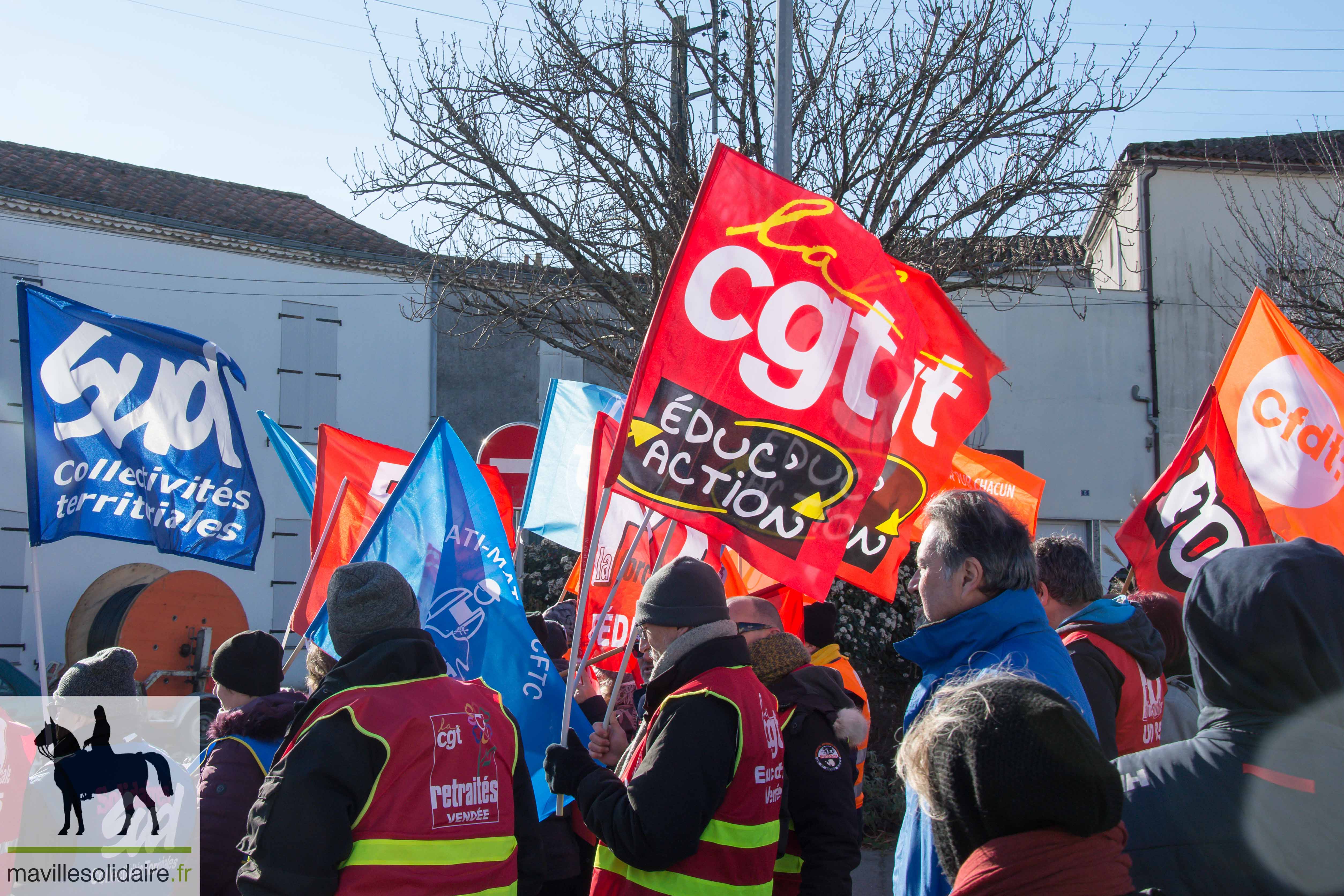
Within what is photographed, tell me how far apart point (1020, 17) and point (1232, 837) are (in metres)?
10.3

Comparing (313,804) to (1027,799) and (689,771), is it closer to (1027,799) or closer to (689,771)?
(689,771)

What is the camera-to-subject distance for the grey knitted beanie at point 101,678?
11.2ft

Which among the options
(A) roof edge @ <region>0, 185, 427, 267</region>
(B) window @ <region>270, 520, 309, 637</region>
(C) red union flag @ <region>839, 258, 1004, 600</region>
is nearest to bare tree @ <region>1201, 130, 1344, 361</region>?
(C) red union flag @ <region>839, 258, 1004, 600</region>

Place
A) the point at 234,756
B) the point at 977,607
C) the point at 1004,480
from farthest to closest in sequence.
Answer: the point at 1004,480, the point at 234,756, the point at 977,607

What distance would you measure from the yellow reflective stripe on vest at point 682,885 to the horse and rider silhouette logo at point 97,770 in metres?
1.50

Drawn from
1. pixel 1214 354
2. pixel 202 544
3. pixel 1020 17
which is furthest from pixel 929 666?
pixel 1214 354

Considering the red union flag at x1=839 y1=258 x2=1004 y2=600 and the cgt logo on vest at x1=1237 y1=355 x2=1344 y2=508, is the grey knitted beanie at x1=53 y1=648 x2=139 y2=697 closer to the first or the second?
the red union flag at x1=839 y1=258 x2=1004 y2=600

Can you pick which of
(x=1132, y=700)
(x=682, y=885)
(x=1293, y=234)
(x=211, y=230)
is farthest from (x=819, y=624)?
(x=211, y=230)

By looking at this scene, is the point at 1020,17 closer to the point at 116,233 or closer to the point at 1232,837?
the point at 1232,837

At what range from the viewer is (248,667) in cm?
336

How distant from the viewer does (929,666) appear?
234 cm

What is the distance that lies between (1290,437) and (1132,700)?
8.41 feet

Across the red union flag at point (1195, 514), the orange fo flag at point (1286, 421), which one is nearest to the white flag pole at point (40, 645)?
the red union flag at point (1195, 514)

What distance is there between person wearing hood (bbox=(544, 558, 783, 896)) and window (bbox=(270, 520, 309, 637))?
52.6 feet
